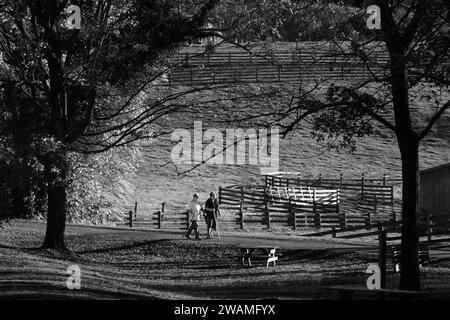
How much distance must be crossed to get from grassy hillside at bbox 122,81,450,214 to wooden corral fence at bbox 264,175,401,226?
2.99 meters

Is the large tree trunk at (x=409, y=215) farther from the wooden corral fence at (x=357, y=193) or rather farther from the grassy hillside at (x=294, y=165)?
the grassy hillside at (x=294, y=165)

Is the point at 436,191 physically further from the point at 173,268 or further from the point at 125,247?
the point at 173,268

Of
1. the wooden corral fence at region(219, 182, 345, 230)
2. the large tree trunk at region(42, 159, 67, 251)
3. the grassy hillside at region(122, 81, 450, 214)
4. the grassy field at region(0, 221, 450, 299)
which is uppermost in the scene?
the grassy hillside at region(122, 81, 450, 214)

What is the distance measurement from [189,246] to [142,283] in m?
9.35

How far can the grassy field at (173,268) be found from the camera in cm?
2116

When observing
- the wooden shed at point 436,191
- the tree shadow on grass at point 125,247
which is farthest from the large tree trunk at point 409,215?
the wooden shed at point 436,191

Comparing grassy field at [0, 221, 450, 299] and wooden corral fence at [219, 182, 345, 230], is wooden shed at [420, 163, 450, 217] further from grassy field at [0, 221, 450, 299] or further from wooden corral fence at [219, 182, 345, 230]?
grassy field at [0, 221, 450, 299]

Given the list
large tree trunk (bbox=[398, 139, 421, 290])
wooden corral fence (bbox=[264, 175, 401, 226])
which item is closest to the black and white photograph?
large tree trunk (bbox=[398, 139, 421, 290])

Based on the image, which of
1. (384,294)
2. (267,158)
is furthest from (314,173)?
(384,294)

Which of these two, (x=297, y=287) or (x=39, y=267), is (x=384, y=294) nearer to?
(x=297, y=287)

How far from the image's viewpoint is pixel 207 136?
72875mm

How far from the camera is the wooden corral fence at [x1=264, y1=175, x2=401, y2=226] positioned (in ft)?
191

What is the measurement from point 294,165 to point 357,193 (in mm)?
11130

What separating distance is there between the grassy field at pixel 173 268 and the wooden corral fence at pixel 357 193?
760 inches
